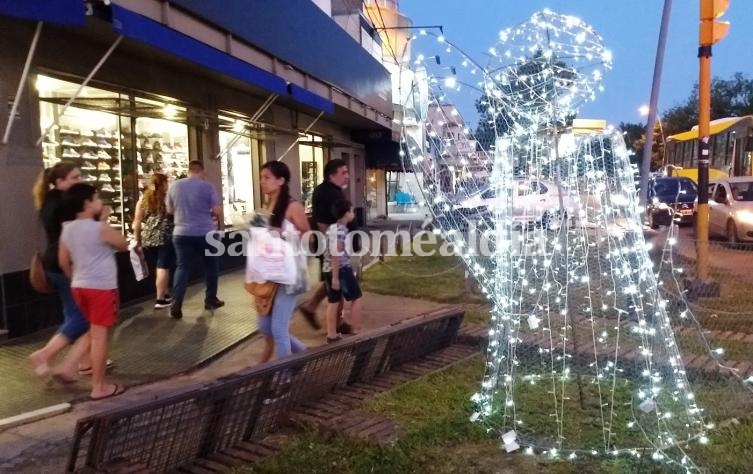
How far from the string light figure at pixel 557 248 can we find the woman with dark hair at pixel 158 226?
10.7 feet

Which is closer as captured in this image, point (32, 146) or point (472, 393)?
point (472, 393)

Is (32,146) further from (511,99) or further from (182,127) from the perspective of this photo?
(511,99)

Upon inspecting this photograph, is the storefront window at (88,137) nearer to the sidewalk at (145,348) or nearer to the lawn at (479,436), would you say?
the sidewalk at (145,348)

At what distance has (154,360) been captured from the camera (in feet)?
18.8

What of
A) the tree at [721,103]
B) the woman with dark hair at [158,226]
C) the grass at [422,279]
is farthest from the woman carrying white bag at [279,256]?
the tree at [721,103]

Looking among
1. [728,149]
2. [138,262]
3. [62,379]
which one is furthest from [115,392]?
[728,149]

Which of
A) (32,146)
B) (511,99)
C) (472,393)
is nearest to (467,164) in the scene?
(511,99)

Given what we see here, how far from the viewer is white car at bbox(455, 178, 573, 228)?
4504 mm

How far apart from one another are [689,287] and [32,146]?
Result: 7.23 metres

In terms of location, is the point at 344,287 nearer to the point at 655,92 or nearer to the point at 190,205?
the point at 190,205

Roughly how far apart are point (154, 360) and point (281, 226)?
1.87m

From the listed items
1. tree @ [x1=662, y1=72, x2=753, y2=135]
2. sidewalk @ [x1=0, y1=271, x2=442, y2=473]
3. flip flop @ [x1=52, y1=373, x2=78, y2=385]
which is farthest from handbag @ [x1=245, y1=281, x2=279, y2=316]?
tree @ [x1=662, y1=72, x2=753, y2=135]

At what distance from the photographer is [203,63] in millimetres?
6836

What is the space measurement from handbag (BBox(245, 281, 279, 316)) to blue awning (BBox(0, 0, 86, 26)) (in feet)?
7.82
